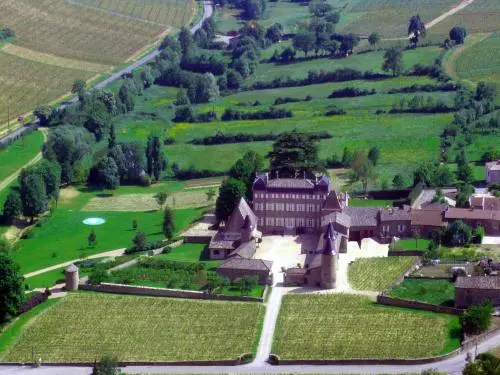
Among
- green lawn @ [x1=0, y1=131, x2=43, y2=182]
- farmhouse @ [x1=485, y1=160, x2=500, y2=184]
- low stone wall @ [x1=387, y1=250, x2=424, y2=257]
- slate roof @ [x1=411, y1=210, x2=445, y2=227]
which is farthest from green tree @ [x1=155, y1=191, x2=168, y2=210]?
farmhouse @ [x1=485, y1=160, x2=500, y2=184]

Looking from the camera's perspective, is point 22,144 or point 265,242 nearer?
point 265,242

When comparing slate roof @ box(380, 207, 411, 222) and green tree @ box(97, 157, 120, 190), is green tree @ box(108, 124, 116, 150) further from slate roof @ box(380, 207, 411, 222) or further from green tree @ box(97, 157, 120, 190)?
slate roof @ box(380, 207, 411, 222)

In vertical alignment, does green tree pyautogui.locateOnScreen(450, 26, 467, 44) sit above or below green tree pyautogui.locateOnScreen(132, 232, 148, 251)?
above

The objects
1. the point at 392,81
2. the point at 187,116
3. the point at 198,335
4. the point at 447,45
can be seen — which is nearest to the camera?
the point at 198,335

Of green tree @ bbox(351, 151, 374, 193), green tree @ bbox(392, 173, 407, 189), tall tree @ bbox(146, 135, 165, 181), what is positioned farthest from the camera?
tall tree @ bbox(146, 135, 165, 181)

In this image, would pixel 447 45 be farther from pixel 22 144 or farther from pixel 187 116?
pixel 22 144

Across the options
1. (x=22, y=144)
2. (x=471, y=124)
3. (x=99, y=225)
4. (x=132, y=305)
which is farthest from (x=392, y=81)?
(x=132, y=305)

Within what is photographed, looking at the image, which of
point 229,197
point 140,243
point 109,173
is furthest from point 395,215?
point 109,173
